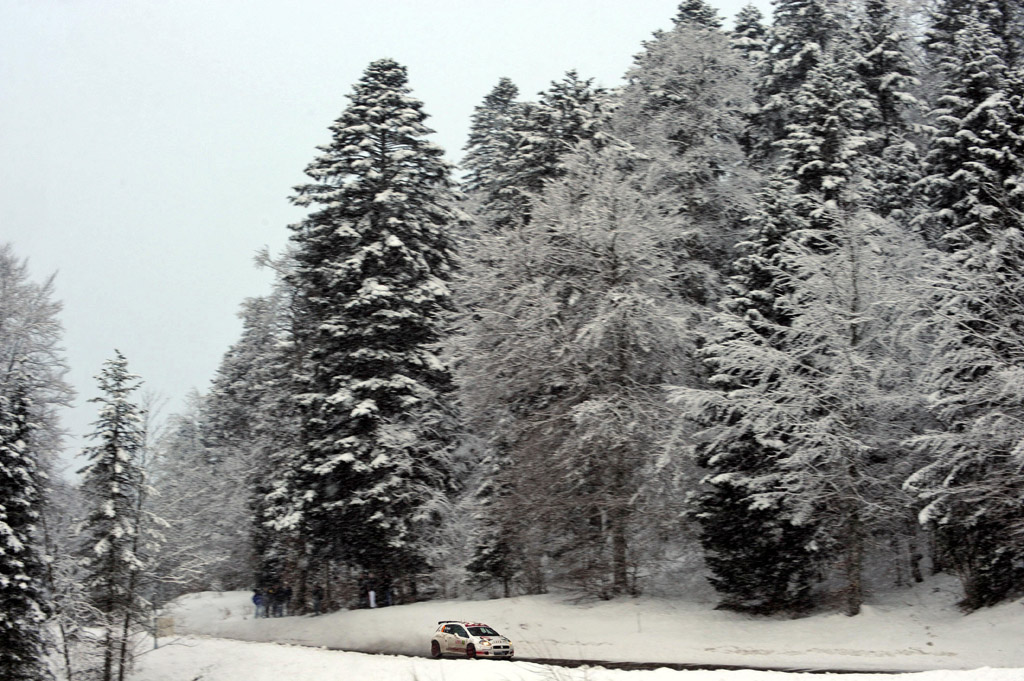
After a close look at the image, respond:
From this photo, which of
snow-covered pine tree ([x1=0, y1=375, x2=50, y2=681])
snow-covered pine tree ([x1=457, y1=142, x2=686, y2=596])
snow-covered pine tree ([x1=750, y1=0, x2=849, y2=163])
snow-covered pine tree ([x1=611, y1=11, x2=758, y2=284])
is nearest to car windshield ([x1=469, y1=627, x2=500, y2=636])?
snow-covered pine tree ([x1=457, y1=142, x2=686, y2=596])

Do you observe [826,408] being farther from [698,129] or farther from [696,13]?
[696,13]

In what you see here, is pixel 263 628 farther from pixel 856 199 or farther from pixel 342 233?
pixel 856 199

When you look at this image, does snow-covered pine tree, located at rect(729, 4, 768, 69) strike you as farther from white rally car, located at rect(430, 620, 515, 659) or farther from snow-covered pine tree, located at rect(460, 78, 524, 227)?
white rally car, located at rect(430, 620, 515, 659)

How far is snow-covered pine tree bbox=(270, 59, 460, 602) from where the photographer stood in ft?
110

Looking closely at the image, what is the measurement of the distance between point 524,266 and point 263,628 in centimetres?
1970

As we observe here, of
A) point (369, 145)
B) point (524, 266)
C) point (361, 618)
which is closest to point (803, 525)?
point (524, 266)

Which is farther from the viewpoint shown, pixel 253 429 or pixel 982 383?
pixel 253 429

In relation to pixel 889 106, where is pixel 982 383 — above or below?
below

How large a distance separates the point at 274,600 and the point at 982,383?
34528 millimetres

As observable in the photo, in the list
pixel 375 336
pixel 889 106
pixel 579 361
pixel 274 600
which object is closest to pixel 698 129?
pixel 889 106

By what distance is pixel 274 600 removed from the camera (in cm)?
4484

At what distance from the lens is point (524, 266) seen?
32094 millimetres

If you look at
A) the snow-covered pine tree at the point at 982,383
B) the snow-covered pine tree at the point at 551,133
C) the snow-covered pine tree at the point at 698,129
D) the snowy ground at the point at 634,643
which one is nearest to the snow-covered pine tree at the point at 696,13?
the snow-covered pine tree at the point at 698,129

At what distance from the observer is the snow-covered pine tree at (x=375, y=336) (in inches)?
1315
